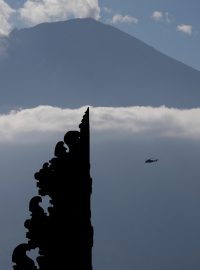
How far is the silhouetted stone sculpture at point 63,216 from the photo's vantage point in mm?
5395

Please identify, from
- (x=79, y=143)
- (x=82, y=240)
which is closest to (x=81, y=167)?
(x=79, y=143)

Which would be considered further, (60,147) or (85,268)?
(60,147)

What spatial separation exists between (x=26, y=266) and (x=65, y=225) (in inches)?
18.1

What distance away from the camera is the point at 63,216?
18.0 ft

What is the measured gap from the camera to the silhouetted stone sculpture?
5.39 m

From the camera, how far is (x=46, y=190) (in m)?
5.55

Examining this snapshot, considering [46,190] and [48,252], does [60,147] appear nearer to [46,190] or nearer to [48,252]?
[46,190]

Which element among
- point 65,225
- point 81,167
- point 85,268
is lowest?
point 85,268

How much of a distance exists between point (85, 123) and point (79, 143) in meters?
0.18

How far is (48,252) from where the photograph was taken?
5.46 meters

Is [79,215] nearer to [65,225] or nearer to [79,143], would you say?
[65,225]

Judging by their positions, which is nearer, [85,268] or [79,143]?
[85,268]

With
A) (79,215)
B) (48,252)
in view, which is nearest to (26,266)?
(48,252)

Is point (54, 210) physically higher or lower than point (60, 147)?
lower
